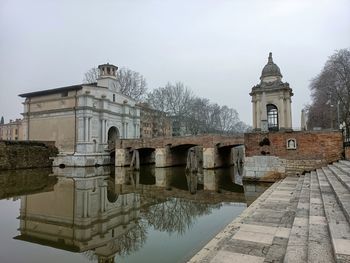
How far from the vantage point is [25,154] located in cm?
2847

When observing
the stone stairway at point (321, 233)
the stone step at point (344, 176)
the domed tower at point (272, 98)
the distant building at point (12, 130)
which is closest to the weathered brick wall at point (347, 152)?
the domed tower at point (272, 98)

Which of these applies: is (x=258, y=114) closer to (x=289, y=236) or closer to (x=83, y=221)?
(x=83, y=221)

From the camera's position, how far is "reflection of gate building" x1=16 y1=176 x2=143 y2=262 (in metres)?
6.97

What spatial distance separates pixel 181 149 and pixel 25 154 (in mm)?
16140

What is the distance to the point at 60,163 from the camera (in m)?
32.0

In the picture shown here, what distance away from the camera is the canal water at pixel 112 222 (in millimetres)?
6375

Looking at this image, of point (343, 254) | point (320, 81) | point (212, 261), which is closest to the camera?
point (343, 254)

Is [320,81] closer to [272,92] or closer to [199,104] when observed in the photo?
[272,92]

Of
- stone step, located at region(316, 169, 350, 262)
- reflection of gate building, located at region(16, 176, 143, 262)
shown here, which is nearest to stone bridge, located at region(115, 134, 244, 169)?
reflection of gate building, located at region(16, 176, 143, 262)

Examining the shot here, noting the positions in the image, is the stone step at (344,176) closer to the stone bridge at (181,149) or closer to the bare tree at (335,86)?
the stone bridge at (181,149)

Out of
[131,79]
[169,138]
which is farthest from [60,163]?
[131,79]

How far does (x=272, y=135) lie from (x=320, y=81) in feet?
49.0

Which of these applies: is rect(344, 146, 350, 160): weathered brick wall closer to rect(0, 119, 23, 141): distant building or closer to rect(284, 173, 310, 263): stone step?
rect(284, 173, 310, 263): stone step

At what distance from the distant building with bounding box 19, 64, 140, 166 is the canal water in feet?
55.8
